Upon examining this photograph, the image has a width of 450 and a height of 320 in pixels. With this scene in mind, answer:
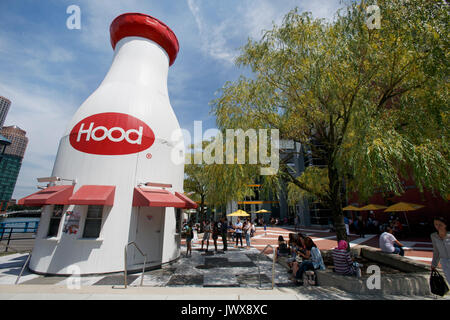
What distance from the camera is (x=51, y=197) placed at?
6395 mm

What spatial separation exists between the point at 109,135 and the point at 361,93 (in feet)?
29.4

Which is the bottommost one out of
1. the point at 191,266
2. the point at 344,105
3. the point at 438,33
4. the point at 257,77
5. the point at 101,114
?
the point at 191,266

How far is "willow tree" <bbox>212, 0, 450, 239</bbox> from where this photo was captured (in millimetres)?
4790

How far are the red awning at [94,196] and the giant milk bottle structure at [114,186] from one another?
29 millimetres

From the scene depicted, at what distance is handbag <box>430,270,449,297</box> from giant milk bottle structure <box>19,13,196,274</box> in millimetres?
7031

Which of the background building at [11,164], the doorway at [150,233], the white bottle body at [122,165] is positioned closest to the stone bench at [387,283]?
the doorway at [150,233]

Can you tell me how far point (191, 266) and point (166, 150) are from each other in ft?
16.5

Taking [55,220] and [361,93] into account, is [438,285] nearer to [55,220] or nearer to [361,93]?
[361,93]

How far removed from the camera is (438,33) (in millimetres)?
4965

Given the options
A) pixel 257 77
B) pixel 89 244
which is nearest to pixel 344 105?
→ pixel 257 77

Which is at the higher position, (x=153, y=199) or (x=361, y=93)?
(x=361, y=93)
